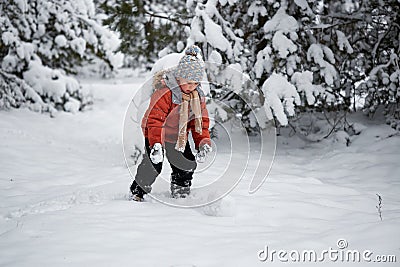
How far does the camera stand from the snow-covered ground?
3125 mm

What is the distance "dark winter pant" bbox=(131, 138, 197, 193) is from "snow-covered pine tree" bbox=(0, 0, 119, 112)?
22.9 feet

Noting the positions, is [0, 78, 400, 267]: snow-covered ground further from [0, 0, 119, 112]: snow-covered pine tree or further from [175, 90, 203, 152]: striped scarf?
[0, 0, 119, 112]: snow-covered pine tree

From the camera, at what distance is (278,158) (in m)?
7.71

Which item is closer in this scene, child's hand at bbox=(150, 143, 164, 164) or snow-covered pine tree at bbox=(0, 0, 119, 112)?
child's hand at bbox=(150, 143, 164, 164)

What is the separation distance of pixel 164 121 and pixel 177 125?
0.64 feet

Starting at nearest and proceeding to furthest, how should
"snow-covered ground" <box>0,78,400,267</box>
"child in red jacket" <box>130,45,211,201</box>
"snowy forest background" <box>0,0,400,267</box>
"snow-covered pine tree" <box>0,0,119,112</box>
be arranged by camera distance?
"snow-covered ground" <box>0,78,400,267</box>
"snowy forest background" <box>0,0,400,267</box>
"child in red jacket" <box>130,45,211,201</box>
"snow-covered pine tree" <box>0,0,119,112</box>

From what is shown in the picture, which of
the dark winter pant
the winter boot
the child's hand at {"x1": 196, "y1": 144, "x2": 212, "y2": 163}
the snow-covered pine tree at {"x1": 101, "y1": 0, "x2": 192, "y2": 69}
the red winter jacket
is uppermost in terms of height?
the snow-covered pine tree at {"x1": 101, "y1": 0, "x2": 192, "y2": 69}

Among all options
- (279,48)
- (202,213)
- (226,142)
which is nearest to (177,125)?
(202,213)

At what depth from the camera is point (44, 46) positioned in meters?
11.3

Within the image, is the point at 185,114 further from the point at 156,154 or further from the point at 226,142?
the point at 226,142

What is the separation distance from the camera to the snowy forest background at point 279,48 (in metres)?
7.04

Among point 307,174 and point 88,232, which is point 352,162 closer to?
point 307,174

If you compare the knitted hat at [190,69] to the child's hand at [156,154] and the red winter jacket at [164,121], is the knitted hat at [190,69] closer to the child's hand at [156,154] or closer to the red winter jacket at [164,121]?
the red winter jacket at [164,121]

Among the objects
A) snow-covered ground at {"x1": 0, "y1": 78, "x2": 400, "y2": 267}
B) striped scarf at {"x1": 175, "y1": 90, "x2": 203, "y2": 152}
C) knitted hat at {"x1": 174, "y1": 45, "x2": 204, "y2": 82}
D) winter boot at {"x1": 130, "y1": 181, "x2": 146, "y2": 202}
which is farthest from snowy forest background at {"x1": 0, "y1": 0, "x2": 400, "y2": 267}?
knitted hat at {"x1": 174, "y1": 45, "x2": 204, "y2": 82}
